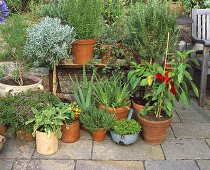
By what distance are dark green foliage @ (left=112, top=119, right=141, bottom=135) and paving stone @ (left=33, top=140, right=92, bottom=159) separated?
335 millimetres

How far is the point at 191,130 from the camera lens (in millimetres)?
4195

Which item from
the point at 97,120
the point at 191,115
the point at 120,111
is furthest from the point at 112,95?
the point at 191,115

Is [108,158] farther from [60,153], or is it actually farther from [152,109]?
[152,109]

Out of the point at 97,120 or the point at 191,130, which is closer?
the point at 97,120

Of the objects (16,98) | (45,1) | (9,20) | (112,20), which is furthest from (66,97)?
(45,1)

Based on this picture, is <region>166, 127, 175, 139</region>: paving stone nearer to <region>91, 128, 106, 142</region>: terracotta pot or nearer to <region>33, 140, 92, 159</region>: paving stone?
<region>91, 128, 106, 142</region>: terracotta pot

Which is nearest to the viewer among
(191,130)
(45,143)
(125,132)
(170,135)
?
(45,143)

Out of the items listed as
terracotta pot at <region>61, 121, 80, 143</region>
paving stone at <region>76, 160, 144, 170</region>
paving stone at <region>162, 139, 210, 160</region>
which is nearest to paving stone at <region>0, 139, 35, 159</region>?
terracotta pot at <region>61, 121, 80, 143</region>

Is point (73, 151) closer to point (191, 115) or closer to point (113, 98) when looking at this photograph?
point (113, 98)

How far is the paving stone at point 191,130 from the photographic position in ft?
13.4

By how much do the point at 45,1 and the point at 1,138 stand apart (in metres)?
3.23

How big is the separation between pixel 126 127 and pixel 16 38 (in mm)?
1491

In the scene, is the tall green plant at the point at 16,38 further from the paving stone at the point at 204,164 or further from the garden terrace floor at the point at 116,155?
the paving stone at the point at 204,164

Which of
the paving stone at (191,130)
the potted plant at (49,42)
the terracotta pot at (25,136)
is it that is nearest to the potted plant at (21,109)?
the terracotta pot at (25,136)
